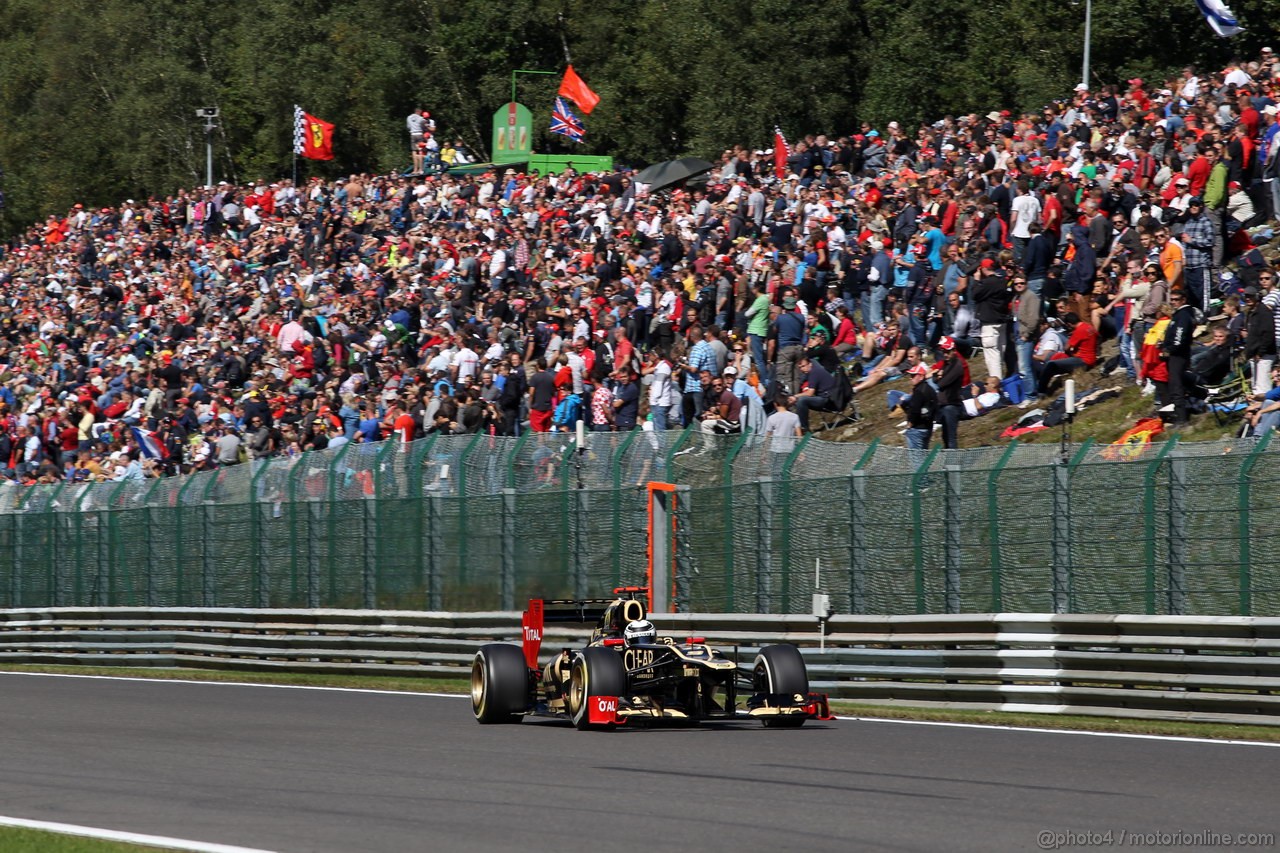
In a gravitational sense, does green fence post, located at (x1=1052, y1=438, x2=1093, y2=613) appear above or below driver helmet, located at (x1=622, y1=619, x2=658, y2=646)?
above

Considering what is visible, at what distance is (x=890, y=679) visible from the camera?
16.3m

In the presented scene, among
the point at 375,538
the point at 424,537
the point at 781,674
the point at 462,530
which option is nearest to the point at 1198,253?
the point at 462,530

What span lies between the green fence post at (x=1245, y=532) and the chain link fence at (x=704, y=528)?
2 cm

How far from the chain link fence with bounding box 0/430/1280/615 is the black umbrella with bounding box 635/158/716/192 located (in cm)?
1309

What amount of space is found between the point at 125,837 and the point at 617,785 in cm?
280

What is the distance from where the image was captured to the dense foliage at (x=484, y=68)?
179 ft

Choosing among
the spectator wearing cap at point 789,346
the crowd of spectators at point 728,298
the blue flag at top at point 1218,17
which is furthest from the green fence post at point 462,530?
the blue flag at top at point 1218,17

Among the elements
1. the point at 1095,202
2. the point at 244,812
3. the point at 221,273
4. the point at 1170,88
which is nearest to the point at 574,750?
the point at 244,812

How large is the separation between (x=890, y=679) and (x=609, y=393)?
400 inches

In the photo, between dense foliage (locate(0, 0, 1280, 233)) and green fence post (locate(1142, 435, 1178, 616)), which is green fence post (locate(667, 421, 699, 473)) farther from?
dense foliage (locate(0, 0, 1280, 233))

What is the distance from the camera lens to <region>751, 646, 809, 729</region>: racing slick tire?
46.1 feet

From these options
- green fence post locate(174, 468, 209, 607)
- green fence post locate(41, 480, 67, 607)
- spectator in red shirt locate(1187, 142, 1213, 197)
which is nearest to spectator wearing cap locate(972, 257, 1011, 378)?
spectator in red shirt locate(1187, 142, 1213, 197)

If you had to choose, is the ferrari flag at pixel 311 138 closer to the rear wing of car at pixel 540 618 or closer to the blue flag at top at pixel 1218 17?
the blue flag at top at pixel 1218 17

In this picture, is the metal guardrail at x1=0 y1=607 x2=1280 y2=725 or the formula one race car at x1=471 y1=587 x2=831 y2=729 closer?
the metal guardrail at x1=0 y1=607 x2=1280 y2=725
